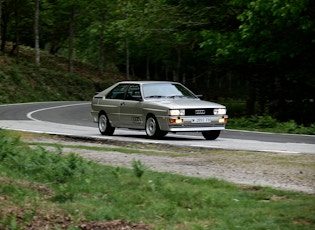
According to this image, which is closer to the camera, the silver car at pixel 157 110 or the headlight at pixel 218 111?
the silver car at pixel 157 110

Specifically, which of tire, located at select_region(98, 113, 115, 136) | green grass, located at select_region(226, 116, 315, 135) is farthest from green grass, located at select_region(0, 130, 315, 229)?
green grass, located at select_region(226, 116, 315, 135)

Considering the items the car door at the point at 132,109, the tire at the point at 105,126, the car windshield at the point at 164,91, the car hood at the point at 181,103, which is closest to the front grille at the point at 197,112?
the car hood at the point at 181,103

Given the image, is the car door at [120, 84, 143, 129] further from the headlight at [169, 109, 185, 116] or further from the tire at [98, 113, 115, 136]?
the headlight at [169, 109, 185, 116]

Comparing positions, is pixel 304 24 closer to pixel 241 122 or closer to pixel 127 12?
pixel 241 122

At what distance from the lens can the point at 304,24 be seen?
25.5m

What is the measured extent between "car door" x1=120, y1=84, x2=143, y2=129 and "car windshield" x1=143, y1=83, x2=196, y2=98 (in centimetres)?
27

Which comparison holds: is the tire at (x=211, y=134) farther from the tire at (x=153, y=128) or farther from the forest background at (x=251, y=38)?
the forest background at (x=251, y=38)

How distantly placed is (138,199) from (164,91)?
11057 mm

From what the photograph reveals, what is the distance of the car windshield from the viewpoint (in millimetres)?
19469

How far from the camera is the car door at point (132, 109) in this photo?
19.4 meters

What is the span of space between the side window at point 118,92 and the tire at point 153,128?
5.88 ft

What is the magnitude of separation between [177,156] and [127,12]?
23709mm

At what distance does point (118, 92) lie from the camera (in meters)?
20.8

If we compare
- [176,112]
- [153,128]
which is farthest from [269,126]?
[176,112]
